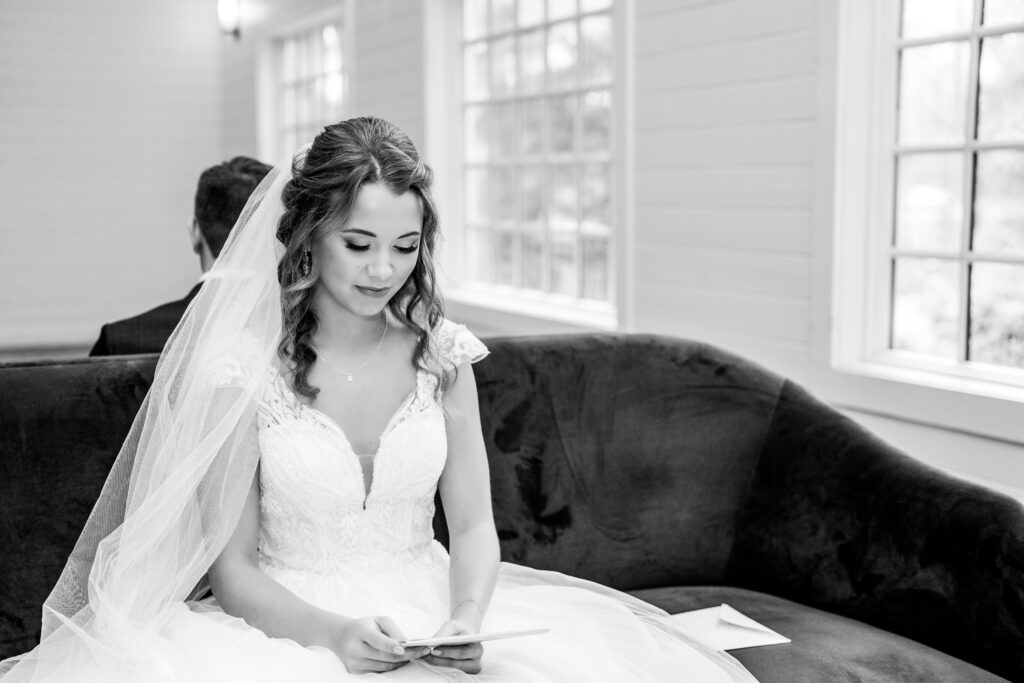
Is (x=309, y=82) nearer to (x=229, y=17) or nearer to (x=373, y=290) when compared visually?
(x=229, y=17)

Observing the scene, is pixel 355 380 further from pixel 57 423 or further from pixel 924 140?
pixel 924 140

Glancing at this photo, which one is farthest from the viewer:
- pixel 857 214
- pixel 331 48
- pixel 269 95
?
pixel 269 95

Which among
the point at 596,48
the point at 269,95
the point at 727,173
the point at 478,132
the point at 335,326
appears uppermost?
the point at 269,95

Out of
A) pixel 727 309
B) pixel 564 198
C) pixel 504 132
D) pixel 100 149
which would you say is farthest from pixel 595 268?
pixel 100 149

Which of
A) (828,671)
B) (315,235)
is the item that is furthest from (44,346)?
(828,671)

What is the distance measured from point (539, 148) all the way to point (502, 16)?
0.75 m

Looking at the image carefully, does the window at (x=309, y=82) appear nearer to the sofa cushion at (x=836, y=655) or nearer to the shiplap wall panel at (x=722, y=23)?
the shiplap wall panel at (x=722, y=23)

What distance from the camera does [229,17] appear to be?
852cm

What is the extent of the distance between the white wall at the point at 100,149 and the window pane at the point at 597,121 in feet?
14.5

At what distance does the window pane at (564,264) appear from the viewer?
207 inches

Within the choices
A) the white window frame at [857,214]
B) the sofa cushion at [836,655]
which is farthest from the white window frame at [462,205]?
the sofa cushion at [836,655]

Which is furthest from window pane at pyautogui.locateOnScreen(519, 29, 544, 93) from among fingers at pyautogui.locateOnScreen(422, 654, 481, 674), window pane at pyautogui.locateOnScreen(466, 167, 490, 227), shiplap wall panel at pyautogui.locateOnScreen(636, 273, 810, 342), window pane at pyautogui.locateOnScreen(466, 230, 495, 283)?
fingers at pyautogui.locateOnScreen(422, 654, 481, 674)

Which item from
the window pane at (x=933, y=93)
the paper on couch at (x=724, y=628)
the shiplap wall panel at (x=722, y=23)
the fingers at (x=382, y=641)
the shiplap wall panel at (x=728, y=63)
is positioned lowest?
the paper on couch at (x=724, y=628)

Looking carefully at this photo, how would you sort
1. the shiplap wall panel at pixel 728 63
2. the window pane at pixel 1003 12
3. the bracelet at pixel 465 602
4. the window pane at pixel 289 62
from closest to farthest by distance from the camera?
the bracelet at pixel 465 602, the window pane at pixel 1003 12, the shiplap wall panel at pixel 728 63, the window pane at pixel 289 62
